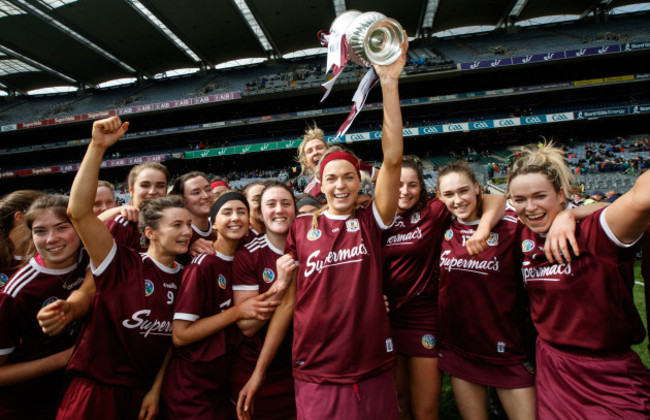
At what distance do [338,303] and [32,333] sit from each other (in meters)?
1.99

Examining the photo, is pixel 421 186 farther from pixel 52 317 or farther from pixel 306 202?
pixel 52 317

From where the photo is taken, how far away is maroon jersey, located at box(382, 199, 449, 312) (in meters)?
2.43

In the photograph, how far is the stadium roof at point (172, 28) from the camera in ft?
69.6

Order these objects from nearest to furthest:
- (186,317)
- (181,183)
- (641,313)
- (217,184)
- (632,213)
A: (632,213) → (186,317) → (181,183) → (217,184) → (641,313)

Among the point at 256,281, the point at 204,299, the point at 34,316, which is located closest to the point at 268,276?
the point at 256,281

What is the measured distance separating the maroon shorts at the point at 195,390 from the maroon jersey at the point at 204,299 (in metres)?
0.07

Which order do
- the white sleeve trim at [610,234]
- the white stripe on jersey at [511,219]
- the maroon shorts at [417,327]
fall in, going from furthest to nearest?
the maroon shorts at [417,327], the white stripe on jersey at [511,219], the white sleeve trim at [610,234]

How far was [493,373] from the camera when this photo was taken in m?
2.17

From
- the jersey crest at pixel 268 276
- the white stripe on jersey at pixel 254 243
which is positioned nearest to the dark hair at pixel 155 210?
the white stripe on jersey at pixel 254 243

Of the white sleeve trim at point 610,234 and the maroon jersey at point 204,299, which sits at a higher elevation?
the white sleeve trim at point 610,234

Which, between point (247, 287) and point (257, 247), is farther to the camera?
point (257, 247)

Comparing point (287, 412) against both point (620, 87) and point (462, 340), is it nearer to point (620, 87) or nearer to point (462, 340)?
point (462, 340)

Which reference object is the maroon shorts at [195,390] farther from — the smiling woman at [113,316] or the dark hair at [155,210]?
the dark hair at [155,210]

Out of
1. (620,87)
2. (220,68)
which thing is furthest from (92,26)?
(620,87)
